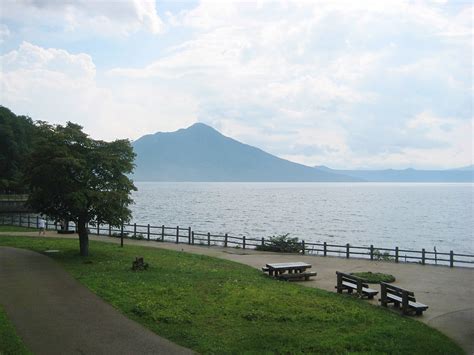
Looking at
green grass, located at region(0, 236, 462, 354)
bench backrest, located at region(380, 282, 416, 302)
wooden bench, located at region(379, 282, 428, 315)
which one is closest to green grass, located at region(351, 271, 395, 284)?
wooden bench, located at region(379, 282, 428, 315)

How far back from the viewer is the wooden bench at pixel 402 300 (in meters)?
13.6

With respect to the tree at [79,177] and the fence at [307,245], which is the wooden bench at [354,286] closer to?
the fence at [307,245]

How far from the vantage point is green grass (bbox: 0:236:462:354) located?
33.1ft

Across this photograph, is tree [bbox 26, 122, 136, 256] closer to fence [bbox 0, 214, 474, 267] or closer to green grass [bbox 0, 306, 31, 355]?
fence [bbox 0, 214, 474, 267]

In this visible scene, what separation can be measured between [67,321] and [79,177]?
11.9 m

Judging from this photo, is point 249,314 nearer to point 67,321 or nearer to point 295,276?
point 67,321

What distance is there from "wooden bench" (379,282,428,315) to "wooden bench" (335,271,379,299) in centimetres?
62

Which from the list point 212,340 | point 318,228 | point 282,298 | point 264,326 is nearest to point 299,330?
point 264,326

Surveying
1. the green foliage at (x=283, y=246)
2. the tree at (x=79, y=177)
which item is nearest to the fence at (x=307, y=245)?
the green foliage at (x=283, y=246)

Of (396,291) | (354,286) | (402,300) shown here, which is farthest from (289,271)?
(402,300)

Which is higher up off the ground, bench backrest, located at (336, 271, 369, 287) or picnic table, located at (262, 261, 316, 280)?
bench backrest, located at (336, 271, 369, 287)

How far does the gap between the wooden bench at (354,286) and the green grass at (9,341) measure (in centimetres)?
1041

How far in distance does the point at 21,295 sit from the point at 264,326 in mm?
7503

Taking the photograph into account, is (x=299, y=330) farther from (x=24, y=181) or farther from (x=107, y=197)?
(x=24, y=181)
